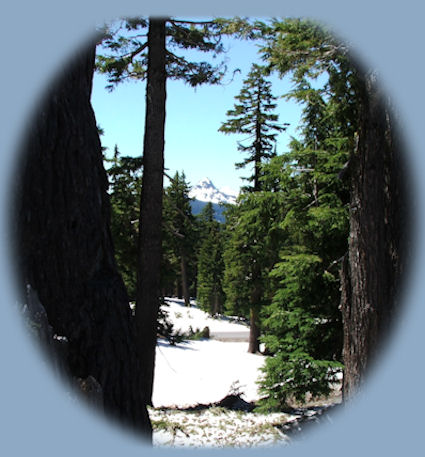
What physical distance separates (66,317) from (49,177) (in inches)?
61.0

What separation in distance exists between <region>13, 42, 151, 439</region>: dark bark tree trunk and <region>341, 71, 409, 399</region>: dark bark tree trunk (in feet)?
9.26

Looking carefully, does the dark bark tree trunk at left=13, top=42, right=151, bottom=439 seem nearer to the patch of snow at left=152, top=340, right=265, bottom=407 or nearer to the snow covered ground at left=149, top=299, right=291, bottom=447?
the snow covered ground at left=149, top=299, right=291, bottom=447

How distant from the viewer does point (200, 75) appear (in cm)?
880

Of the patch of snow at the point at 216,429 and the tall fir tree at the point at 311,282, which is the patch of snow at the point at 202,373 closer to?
the tall fir tree at the point at 311,282

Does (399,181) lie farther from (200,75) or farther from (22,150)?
(200,75)

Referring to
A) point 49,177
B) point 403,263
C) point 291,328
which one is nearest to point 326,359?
point 291,328

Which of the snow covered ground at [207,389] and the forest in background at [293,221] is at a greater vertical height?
the forest in background at [293,221]

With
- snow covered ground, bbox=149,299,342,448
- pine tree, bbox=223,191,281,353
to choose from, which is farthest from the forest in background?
pine tree, bbox=223,191,281,353

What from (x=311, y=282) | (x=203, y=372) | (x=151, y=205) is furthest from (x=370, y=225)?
(x=203, y=372)

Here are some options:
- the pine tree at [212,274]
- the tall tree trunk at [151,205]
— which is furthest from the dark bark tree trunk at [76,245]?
the pine tree at [212,274]

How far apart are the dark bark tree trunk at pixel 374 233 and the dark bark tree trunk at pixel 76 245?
2.82 m

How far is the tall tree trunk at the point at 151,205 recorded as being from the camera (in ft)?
26.5

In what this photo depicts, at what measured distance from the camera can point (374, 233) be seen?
4582mm

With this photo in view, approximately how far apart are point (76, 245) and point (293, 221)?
17.6 ft
